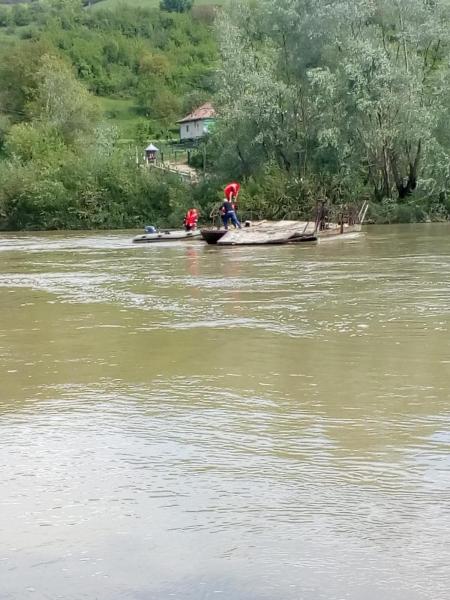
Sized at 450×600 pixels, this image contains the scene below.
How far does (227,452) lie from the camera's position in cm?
649

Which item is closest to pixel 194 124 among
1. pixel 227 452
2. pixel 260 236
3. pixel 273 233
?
pixel 273 233

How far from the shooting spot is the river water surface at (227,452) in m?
4.54

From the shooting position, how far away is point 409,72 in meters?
40.4

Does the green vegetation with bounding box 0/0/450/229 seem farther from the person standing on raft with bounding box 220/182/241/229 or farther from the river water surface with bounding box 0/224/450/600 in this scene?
the river water surface with bounding box 0/224/450/600

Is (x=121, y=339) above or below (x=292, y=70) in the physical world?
below

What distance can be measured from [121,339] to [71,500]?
6.02 m

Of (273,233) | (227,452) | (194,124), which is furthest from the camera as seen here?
(194,124)

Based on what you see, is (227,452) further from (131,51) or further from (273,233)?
(131,51)

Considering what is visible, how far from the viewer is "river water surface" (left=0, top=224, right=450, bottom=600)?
454 cm

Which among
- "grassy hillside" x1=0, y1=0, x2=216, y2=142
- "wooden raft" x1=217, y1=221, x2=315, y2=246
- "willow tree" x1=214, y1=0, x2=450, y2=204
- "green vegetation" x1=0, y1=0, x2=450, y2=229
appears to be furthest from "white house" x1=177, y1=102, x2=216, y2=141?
"wooden raft" x1=217, y1=221, x2=315, y2=246

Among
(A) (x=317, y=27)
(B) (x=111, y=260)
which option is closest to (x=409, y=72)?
(A) (x=317, y=27)

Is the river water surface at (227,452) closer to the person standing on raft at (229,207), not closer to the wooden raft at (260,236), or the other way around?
the wooden raft at (260,236)

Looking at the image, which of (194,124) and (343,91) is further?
(194,124)

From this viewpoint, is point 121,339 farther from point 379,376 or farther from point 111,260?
point 111,260
